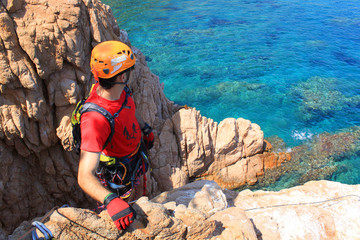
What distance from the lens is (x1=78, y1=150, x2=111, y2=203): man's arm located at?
250 centimetres

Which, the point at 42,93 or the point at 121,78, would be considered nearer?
the point at 121,78

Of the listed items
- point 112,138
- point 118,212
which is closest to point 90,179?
point 118,212

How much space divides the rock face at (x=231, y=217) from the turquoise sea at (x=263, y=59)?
5.83 meters

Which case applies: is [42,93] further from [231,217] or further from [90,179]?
[231,217]

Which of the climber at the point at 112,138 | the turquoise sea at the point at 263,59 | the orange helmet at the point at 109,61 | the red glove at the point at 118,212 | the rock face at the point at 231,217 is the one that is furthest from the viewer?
the turquoise sea at the point at 263,59

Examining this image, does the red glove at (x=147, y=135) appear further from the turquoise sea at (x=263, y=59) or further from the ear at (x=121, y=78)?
the turquoise sea at (x=263, y=59)

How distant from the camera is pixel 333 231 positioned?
12.7 ft

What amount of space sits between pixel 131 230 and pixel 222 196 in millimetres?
1883

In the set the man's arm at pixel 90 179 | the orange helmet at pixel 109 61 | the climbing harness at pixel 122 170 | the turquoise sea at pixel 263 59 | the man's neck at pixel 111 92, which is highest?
the orange helmet at pixel 109 61

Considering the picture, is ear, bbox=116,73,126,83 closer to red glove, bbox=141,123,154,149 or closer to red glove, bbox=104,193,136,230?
red glove, bbox=141,123,154,149

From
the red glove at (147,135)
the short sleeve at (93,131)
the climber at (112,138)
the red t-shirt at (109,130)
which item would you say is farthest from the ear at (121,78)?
the red glove at (147,135)

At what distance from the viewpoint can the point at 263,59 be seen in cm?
1630

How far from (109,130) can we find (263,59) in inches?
599

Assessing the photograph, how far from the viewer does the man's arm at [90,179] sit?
250cm
